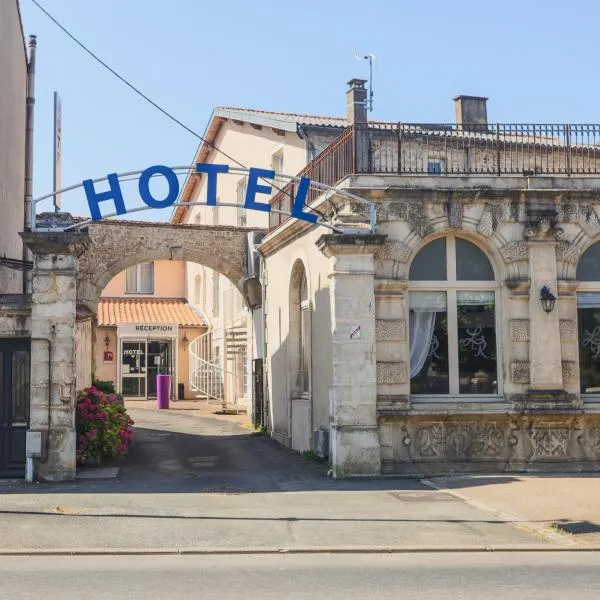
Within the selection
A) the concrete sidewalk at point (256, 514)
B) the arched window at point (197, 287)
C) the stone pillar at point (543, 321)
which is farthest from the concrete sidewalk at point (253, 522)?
the arched window at point (197, 287)

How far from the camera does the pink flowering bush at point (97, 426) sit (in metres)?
14.4

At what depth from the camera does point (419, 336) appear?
14.4 m

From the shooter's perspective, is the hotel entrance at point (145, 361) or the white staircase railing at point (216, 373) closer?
the white staircase railing at point (216, 373)

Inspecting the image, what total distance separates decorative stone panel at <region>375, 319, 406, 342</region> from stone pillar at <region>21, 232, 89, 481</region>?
4.53 meters

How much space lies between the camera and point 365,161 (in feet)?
48.8

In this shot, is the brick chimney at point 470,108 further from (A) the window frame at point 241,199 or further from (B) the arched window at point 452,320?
(B) the arched window at point 452,320

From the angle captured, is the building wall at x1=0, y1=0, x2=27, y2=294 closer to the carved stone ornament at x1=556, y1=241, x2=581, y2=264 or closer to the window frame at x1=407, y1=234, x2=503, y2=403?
the window frame at x1=407, y1=234, x2=503, y2=403

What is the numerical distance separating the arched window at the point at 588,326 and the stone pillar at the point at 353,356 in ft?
11.2

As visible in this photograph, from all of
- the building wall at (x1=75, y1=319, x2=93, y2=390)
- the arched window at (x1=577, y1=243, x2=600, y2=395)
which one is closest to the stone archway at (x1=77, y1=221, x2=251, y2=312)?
the building wall at (x1=75, y1=319, x2=93, y2=390)

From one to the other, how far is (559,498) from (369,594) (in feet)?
17.9

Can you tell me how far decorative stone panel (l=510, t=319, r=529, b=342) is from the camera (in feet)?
46.5

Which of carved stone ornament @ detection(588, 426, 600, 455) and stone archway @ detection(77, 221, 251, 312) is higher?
stone archway @ detection(77, 221, 251, 312)

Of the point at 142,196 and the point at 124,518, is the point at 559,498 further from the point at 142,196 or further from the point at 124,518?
the point at 142,196

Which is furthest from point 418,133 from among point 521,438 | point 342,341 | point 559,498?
point 559,498
